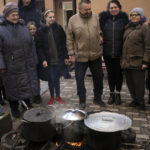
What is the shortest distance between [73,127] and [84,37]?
1950 millimetres

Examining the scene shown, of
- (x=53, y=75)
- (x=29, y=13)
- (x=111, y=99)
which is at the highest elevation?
(x=29, y=13)

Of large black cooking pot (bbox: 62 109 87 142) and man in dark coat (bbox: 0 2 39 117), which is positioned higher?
man in dark coat (bbox: 0 2 39 117)

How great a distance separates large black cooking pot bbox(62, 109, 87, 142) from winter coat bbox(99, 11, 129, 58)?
182 centimetres

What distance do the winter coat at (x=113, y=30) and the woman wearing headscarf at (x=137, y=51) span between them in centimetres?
14

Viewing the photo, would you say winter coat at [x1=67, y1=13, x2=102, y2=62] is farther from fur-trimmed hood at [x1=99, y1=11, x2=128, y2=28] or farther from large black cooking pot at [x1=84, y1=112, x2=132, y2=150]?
large black cooking pot at [x1=84, y1=112, x2=132, y2=150]

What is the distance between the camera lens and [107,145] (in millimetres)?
2756

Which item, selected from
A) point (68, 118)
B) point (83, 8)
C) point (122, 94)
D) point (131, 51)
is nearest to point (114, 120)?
point (68, 118)

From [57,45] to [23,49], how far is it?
0.93 meters

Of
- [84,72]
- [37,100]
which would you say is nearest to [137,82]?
[84,72]

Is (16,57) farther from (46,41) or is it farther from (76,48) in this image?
(76,48)

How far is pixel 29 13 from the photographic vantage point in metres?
4.84

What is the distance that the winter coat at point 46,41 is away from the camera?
4480 millimetres

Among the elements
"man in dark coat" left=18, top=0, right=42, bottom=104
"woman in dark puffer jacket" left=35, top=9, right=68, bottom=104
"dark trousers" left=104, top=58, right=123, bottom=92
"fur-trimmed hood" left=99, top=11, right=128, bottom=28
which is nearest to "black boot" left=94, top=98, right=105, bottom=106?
"dark trousers" left=104, top=58, right=123, bottom=92

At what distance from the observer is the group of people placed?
387 cm
